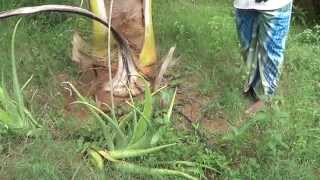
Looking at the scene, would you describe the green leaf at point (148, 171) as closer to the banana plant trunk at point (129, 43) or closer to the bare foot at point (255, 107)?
the banana plant trunk at point (129, 43)

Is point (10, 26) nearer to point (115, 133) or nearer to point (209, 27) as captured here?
point (209, 27)

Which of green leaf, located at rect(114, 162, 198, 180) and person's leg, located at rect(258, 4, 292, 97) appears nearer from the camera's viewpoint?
green leaf, located at rect(114, 162, 198, 180)

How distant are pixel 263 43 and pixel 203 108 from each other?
58 centimetres

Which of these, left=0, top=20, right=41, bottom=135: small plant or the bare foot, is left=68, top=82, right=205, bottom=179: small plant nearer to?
left=0, top=20, right=41, bottom=135: small plant

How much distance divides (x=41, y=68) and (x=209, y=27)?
1.48 m

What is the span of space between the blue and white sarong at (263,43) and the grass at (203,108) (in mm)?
150

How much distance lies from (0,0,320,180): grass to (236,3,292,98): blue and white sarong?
15 centimetres

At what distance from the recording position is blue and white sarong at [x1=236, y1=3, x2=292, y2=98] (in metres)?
3.94

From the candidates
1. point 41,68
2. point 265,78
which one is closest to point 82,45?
point 41,68

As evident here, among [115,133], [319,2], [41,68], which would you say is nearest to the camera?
[115,133]

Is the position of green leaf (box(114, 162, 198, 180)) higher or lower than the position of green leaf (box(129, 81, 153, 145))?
lower

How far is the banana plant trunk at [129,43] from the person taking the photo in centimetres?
413

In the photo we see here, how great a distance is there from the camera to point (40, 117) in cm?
402

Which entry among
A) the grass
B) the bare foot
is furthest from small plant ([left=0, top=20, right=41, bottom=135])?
the bare foot
